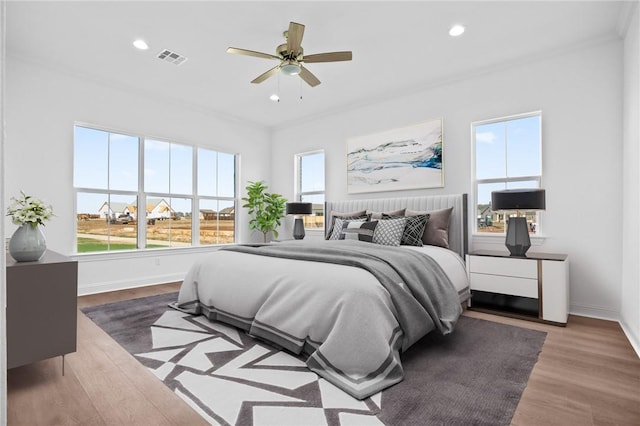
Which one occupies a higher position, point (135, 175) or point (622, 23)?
point (622, 23)

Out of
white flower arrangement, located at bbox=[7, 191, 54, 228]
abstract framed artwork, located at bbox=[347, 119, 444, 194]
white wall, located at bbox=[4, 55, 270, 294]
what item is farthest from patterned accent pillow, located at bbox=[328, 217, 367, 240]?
white flower arrangement, located at bbox=[7, 191, 54, 228]

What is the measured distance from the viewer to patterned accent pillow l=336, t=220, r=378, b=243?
12.7 ft

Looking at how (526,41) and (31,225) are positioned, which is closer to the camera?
(31,225)

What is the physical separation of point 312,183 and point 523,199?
358 cm

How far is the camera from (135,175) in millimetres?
4922

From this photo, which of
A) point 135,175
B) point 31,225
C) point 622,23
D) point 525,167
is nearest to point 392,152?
point 525,167

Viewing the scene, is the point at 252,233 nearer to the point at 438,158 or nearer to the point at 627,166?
the point at 438,158

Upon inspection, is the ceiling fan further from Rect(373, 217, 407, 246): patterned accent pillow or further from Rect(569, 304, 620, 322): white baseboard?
Rect(569, 304, 620, 322): white baseboard

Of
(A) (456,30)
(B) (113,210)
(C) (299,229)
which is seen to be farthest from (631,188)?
(B) (113,210)

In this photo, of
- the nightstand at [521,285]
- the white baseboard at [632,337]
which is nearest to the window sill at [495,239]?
the nightstand at [521,285]

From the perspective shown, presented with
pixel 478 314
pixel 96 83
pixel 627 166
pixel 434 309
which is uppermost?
pixel 96 83

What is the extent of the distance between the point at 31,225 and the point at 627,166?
4698mm

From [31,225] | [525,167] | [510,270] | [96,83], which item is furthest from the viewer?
[96,83]

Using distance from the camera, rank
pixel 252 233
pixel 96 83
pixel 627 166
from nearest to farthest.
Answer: pixel 627 166
pixel 96 83
pixel 252 233
